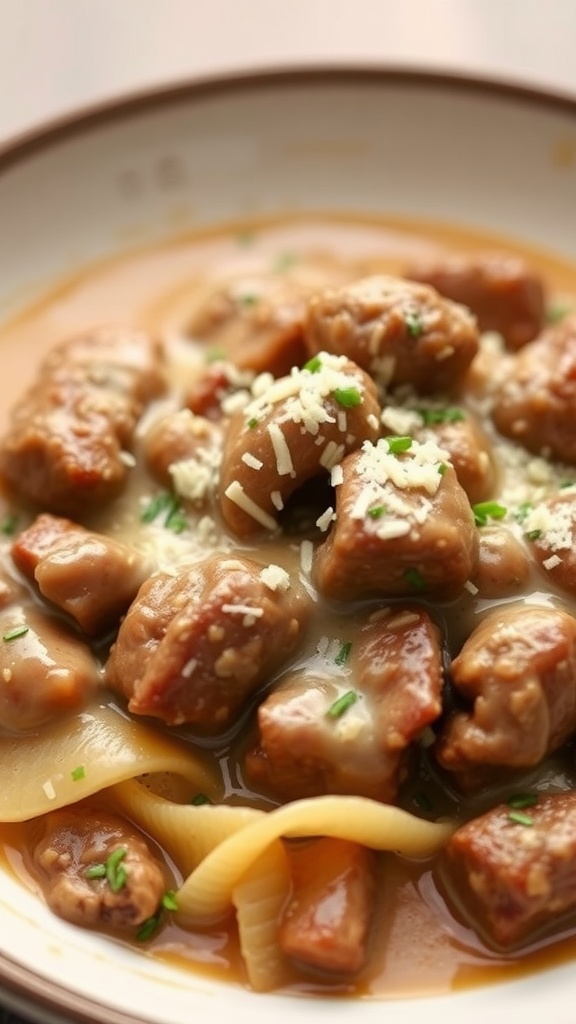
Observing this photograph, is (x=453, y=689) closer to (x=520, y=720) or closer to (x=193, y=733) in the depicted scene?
(x=520, y=720)

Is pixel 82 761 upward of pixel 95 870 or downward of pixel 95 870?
upward

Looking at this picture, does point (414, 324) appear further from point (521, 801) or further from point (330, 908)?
point (330, 908)

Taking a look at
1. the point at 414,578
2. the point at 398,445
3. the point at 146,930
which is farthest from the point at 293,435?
the point at 146,930

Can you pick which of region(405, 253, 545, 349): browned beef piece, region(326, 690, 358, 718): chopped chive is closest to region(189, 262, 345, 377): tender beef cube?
region(405, 253, 545, 349): browned beef piece

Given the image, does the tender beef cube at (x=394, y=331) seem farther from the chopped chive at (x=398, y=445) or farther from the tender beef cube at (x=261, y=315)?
the chopped chive at (x=398, y=445)

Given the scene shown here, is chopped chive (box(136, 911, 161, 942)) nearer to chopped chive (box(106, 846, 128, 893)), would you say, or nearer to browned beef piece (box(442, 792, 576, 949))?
chopped chive (box(106, 846, 128, 893))

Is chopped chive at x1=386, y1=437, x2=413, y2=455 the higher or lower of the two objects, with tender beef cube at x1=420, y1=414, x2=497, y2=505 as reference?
higher

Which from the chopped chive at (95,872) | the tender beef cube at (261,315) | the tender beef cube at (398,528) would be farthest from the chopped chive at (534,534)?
the chopped chive at (95,872)
